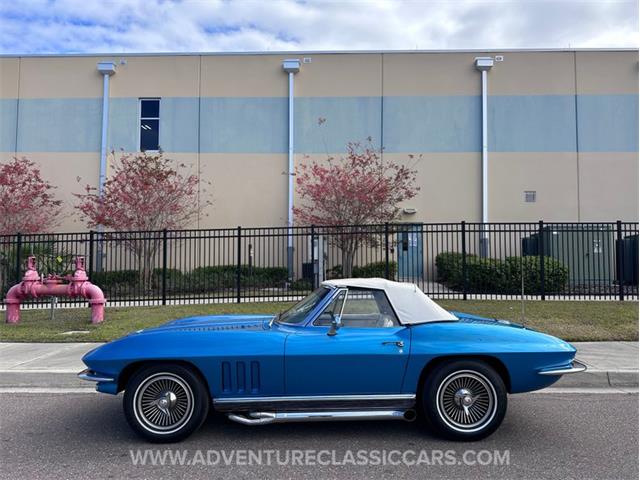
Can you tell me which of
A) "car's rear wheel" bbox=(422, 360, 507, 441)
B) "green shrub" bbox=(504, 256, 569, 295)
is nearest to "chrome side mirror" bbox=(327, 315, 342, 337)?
"car's rear wheel" bbox=(422, 360, 507, 441)

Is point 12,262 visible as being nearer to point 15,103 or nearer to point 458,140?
point 15,103

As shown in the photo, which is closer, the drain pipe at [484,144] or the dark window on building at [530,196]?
the drain pipe at [484,144]

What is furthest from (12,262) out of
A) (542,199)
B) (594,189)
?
(594,189)

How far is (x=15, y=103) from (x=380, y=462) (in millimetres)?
21128

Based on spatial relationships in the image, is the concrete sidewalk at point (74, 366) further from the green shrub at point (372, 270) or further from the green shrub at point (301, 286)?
the green shrub at point (372, 270)

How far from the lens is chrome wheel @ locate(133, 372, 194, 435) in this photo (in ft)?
13.5

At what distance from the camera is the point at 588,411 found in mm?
5078

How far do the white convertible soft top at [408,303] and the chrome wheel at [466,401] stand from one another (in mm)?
567

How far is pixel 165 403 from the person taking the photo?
413 centimetres

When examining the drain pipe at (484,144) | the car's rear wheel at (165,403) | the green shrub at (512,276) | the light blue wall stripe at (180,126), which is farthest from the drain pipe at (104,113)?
the car's rear wheel at (165,403)

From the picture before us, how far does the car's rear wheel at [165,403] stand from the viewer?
411 centimetres

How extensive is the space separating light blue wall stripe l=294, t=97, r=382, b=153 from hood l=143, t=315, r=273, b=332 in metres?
14.3

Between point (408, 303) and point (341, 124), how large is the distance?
15136mm

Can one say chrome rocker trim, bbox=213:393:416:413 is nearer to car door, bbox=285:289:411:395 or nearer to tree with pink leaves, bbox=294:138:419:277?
car door, bbox=285:289:411:395
